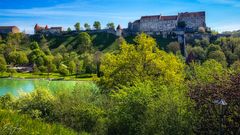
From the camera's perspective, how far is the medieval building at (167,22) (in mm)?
173663

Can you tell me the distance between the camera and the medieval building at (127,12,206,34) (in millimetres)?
173663

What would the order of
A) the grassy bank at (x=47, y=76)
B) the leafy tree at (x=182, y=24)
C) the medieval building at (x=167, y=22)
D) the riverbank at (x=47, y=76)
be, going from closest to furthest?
the riverbank at (x=47, y=76) < the grassy bank at (x=47, y=76) < the leafy tree at (x=182, y=24) < the medieval building at (x=167, y=22)

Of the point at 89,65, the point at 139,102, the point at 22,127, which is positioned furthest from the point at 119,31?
the point at 22,127

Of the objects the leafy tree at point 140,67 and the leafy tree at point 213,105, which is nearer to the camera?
the leafy tree at point 213,105

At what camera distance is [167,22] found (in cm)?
17738

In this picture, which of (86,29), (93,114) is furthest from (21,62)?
(93,114)

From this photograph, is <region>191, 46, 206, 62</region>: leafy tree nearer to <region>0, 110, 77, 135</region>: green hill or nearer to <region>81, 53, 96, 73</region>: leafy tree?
<region>81, 53, 96, 73</region>: leafy tree

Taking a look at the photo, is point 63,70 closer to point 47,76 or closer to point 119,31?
point 47,76

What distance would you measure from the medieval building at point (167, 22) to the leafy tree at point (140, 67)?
430 ft

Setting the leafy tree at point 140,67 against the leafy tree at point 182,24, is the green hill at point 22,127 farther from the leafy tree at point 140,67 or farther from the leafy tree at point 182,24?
the leafy tree at point 182,24

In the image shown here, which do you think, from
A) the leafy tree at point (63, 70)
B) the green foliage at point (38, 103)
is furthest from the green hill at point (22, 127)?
the leafy tree at point (63, 70)

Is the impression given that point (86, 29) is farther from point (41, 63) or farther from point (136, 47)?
point (136, 47)

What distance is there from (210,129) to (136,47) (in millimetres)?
16271

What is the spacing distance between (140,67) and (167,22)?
147m
